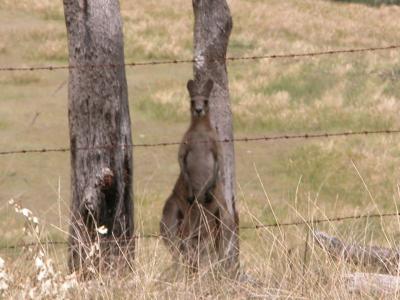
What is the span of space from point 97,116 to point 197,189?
4.55ft

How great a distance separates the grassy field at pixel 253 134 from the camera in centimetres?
666

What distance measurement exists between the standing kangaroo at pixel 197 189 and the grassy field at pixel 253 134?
0.27 metres

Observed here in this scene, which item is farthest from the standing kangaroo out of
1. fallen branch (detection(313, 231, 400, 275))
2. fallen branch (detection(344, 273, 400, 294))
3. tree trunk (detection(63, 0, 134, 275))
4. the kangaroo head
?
fallen branch (detection(344, 273, 400, 294))

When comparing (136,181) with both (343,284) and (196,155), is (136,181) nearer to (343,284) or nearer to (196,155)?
(196,155)

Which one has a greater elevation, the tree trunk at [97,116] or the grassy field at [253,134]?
the tree trunk at [97,116]

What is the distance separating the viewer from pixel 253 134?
20125mm

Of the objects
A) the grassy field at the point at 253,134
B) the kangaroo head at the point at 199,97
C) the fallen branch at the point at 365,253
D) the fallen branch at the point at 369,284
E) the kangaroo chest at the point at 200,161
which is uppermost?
the kangaroo head at the point at 199,97

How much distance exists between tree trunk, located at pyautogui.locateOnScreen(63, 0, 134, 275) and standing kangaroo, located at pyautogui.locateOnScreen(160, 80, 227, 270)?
822 mm

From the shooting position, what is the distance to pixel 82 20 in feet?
24.3

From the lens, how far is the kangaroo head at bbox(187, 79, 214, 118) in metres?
8.70

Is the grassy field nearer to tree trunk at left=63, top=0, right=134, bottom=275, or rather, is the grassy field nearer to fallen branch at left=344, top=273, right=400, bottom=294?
fallen branch at left=344, top=273, right=400, bottom=294

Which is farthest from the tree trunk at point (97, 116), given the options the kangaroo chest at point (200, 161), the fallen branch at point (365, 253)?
the fallen branch at point (365, 253)

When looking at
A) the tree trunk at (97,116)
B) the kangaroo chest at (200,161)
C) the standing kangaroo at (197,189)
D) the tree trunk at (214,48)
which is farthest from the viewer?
the tree trunk at (214,48)

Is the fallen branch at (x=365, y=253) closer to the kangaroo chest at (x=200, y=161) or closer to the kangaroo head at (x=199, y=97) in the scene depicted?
the kangaroo chest at (x=200, y=161)
